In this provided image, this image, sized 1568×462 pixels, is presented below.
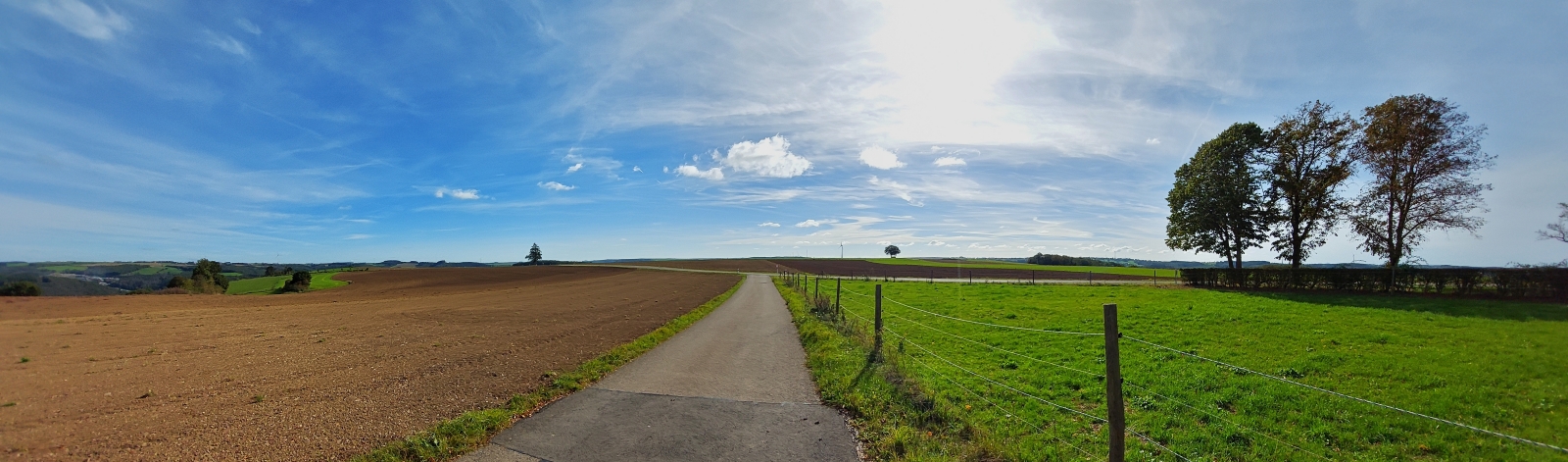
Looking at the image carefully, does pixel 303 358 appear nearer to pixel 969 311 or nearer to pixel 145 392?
pixel 145 392

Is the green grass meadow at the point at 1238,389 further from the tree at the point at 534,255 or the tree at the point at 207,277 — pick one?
the tree at the point at 534,255

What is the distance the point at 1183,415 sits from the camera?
6.52 m

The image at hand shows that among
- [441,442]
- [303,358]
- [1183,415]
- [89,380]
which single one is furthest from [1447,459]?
[89,380]

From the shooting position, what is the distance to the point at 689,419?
6.37 meters

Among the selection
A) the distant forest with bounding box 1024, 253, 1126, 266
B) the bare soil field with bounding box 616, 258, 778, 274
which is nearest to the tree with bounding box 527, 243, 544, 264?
the bare soil field with bounding box 616, 258, 778, 274

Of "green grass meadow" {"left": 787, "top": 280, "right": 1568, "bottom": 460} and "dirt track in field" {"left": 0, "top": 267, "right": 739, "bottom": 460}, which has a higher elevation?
"green grass meadow" {"left": 787, "top": 280, "right": 1568, "bottom": 460}

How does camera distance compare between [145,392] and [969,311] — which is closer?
[145,392]

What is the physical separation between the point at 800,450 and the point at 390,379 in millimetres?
7468

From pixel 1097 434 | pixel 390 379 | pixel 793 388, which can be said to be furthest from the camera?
pixel 390 379

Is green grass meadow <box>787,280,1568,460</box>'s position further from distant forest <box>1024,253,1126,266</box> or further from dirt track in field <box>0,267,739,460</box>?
distant forest <box>1024,253,1126,266</box>

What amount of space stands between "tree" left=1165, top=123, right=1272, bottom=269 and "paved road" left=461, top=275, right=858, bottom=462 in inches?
1418

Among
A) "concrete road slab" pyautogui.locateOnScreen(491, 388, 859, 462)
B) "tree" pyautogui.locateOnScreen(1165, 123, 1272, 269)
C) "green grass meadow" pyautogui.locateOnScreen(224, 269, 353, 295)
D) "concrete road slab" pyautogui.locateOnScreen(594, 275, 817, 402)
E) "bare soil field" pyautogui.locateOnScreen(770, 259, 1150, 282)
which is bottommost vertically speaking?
"green grass meadow" pyautogui.locateOnScreen(224, 269, 353, 295)

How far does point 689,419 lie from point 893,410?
8.28 ft

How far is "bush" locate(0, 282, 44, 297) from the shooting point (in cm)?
3984
